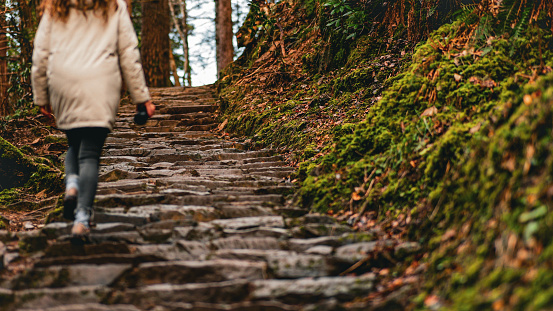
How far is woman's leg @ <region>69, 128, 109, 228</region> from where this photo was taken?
9.87 feet

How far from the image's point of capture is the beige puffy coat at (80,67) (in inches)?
117

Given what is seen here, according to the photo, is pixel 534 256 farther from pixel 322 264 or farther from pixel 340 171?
pixel 340 171

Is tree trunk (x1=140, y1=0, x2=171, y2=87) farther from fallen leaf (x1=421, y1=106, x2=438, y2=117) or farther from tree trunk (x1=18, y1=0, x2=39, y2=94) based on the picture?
fallen leaf (x1=421, y1=106, x2=438, y2=117)

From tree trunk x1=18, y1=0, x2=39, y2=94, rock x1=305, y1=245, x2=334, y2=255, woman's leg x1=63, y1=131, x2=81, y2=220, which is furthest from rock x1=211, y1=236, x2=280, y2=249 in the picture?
tree trunk x1=18, y1=0, x2=39, y2=94

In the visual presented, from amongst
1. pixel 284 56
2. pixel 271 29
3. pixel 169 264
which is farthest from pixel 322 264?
pixel 271 29

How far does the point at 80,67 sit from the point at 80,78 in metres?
0.08

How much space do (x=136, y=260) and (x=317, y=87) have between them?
4.84 meters

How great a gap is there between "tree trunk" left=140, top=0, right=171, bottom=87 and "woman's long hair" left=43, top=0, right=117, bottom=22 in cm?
1036

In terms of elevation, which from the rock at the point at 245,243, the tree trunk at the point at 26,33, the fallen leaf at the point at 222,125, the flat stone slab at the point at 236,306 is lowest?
the flat stone slab at the point at 236,306

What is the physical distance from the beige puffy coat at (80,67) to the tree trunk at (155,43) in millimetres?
10388

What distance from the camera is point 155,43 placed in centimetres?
1309

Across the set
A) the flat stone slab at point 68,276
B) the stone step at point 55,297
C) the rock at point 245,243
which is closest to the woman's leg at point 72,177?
the flat stone slab at point 68,276

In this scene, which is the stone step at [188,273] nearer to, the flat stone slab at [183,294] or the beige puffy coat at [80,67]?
the flat stone slab at [183,294]

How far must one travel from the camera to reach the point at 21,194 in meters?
5.44
